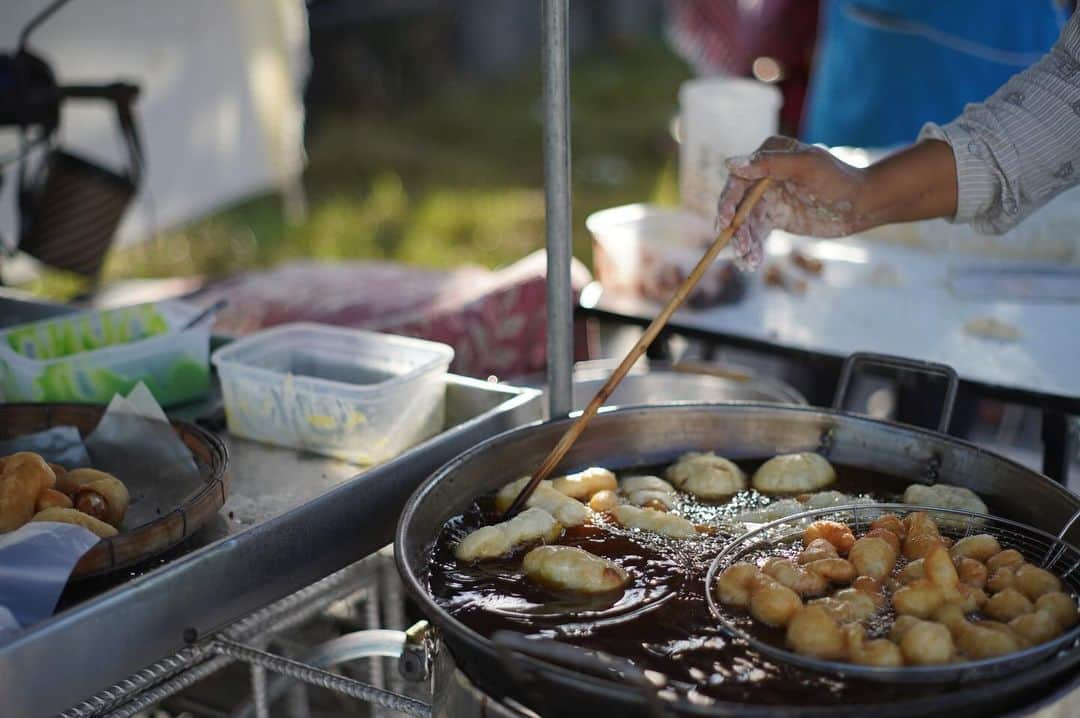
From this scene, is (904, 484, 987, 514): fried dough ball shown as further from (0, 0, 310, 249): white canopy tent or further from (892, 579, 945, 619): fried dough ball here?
(0, 0, 310, 249): white canopy tent

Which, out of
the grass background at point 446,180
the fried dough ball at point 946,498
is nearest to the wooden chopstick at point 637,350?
the fried dough ball at point 946,498

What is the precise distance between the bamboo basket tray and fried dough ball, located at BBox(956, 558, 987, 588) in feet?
3.57

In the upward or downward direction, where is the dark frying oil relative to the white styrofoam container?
downward

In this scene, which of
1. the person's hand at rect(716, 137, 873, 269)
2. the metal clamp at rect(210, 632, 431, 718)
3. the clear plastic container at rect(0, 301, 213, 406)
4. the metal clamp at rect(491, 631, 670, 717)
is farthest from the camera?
the clear plastic container at rect(0, 301, 213, 406)

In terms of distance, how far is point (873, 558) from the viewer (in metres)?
1.46

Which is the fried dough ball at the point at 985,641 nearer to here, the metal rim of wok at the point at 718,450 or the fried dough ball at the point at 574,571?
the metal rim of wok at the point at 718,450

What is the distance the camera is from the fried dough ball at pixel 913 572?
144 centimetres

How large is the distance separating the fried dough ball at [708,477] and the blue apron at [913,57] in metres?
3.10

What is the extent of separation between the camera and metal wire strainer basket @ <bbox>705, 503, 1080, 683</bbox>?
1200mm

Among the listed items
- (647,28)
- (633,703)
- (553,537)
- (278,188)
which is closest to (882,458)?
(553,537)

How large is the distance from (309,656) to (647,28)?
41.2 ft

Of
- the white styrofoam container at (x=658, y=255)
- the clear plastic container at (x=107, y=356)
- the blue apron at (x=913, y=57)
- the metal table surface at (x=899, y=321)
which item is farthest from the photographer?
the blue apron at (x=913, y=57)

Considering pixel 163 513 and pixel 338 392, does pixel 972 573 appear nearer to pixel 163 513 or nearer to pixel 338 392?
pixel 338 392

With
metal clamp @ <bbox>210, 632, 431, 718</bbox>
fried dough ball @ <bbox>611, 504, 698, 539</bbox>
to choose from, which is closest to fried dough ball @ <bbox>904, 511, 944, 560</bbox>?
fried dough ball @ <bbox>611, 504, 698, 539</bbox>
